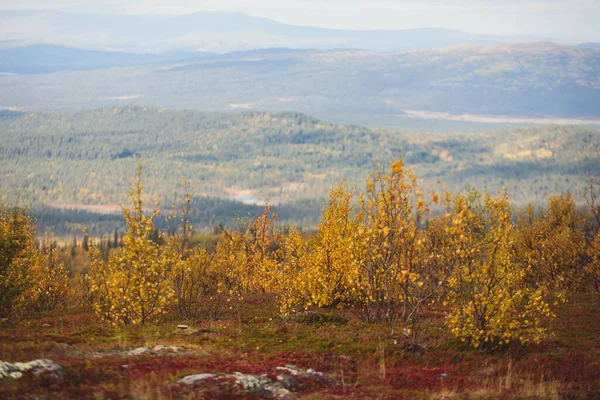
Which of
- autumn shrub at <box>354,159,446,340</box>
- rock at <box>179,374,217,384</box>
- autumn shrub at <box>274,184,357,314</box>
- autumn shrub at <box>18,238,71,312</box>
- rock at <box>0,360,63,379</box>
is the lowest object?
autumn shrub at <box>18,238,71,312</box>

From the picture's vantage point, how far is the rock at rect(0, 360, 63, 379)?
17859 mm

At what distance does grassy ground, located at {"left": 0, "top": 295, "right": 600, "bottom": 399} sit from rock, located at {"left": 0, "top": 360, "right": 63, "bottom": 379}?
0.28m

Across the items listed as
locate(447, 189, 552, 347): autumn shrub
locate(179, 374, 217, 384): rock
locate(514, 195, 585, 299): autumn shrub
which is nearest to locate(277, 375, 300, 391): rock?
locate(179, 374, 217, 384): rock

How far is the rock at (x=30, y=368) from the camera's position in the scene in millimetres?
17859

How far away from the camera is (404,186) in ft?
85.7

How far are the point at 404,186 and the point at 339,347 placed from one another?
725 cm

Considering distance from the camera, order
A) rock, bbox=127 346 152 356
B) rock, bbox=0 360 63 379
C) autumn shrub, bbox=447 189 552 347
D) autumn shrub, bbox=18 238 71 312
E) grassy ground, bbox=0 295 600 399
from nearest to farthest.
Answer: rock, bbox=0 360 63 379 → grassy ground, bbox=0 295 600 399 → rock, bbox=127 346 152 356 → autumn shrub, bbox=447 189 552 347 → autumn shrub, bbox=18 238 71 312

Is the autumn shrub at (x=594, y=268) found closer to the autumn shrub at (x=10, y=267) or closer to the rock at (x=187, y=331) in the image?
the rock at (x=187, y=331)

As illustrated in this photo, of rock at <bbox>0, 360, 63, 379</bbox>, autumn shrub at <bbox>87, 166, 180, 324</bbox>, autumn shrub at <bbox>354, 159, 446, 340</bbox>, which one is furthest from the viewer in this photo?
autumn shrub at <bbox>87, 166, 180, 324</bbox>

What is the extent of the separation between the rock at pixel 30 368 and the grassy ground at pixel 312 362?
28 cm

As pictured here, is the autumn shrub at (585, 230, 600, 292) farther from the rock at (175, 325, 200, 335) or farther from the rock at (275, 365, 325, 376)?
the rock at (275, 365, 325, 376)

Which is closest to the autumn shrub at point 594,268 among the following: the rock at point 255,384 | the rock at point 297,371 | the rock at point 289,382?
the rock at point 297,371

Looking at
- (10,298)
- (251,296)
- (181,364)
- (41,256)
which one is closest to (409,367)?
(181,364)

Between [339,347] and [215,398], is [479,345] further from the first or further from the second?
[215,398]
